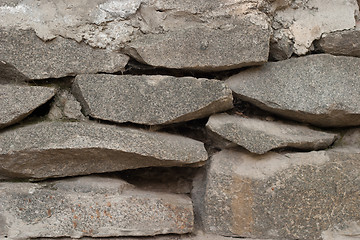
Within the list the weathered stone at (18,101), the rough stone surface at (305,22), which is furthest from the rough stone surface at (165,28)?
the weathered stone at (18,101)

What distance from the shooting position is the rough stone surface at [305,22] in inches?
71.0

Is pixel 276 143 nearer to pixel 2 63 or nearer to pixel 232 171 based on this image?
pixel 232 171

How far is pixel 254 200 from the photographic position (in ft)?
5.42

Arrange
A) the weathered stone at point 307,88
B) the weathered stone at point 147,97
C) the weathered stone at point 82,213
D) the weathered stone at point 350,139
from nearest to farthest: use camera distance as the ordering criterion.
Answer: the weathered stone at point 82,213, the weathered stone at point 147,97, the weathered stone at point 307,88, the weathered stone at point 350,139

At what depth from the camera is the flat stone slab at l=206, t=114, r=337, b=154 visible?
1.67m

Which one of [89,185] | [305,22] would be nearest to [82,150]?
[89,185]

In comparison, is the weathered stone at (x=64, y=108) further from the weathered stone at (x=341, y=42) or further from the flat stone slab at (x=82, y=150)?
the weathered stone at (x=341, y=42)

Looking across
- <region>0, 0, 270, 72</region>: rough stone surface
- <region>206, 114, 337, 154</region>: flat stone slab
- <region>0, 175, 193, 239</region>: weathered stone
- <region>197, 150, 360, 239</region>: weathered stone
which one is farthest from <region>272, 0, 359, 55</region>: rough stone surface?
<region>0, 175, 193, 239</region>: weathered stone

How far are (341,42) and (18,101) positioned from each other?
1.44 meters

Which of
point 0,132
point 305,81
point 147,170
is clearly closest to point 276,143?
point 305,81

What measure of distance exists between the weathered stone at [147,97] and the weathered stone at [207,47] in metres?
0.08

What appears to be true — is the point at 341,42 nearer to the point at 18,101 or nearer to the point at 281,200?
the point at 281,200

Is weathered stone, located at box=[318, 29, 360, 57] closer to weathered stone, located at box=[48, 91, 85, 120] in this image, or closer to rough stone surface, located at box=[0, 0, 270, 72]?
rough stone surface, located at box=[0, 0, 270, 72]

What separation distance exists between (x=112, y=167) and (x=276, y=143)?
0.71 m
